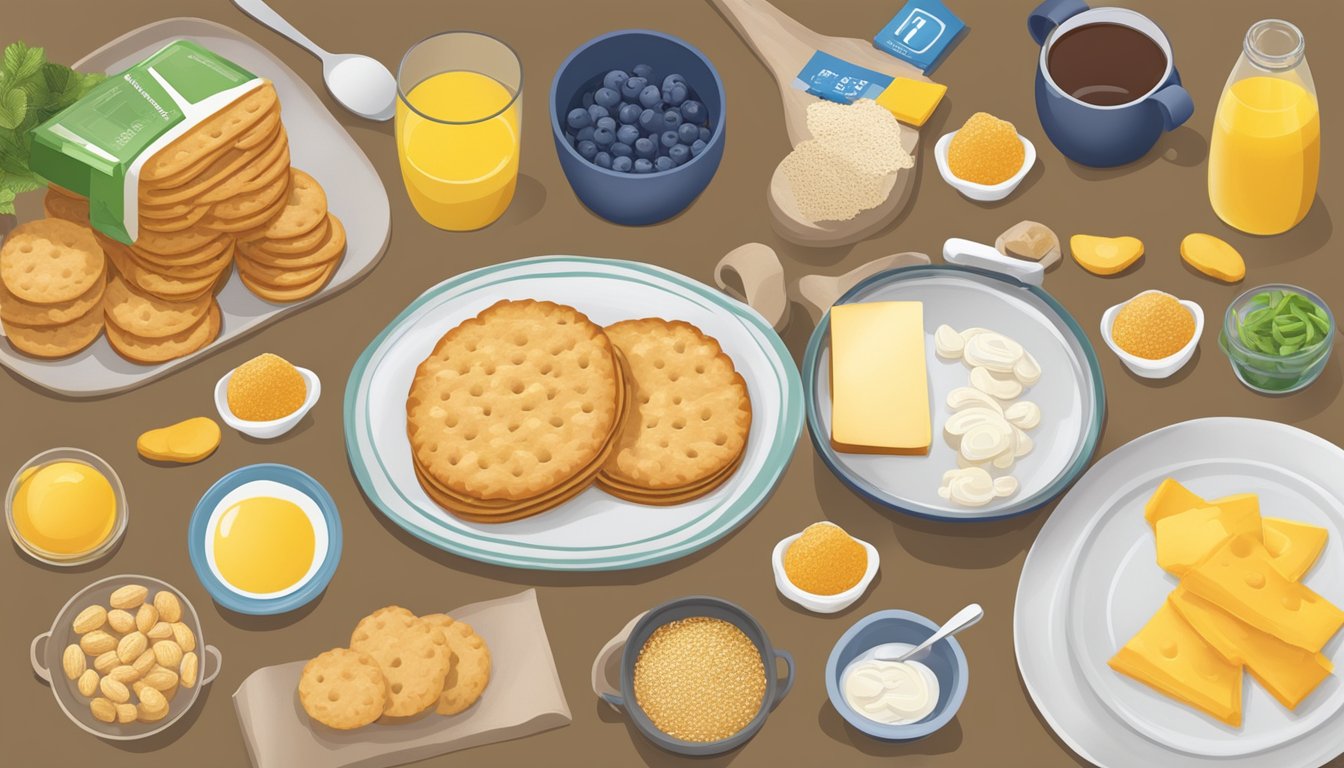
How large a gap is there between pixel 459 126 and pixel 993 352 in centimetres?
100

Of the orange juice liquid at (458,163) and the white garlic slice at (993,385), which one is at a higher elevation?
the white garlic slice at (993,385)

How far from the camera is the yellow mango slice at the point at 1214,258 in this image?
11.7 ft

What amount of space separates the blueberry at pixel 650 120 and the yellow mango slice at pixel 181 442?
2.99 feet

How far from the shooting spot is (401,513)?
3365mm

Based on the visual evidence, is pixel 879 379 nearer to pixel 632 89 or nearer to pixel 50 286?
pixel 632 89

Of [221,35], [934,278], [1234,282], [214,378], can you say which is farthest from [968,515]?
[221,35]

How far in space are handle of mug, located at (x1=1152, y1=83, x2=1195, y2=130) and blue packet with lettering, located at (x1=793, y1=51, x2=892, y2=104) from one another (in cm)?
51

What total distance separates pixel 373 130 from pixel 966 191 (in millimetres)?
1099

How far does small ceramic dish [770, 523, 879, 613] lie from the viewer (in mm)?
3252

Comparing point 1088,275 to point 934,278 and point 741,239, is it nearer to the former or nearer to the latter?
point 934,278

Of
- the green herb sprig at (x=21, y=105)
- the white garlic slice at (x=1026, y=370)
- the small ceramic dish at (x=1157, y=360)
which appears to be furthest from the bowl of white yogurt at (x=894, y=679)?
the green herb sprig at (x=21, y=105)

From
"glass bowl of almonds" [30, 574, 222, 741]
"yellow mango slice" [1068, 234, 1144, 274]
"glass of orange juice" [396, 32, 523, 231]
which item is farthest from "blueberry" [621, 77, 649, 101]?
"glass bowl of almonds" [30, 574, 222, 741]

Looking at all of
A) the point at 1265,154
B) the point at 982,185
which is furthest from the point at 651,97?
the point at 1265,154

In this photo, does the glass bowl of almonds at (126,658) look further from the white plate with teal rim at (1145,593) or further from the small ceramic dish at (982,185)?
the small ceramic dish at (982,185)
